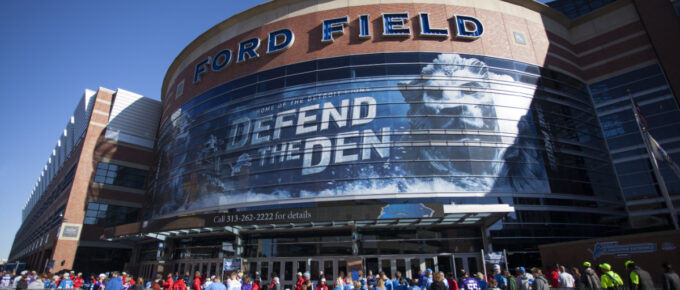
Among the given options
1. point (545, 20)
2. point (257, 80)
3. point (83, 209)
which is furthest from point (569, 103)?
point (83, 209)

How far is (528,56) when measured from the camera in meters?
30.5

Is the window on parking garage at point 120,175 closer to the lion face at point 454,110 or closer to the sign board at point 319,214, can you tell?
the sign board at point 319,214

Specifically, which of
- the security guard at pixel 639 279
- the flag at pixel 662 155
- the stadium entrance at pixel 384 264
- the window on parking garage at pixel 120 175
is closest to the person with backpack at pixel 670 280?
the security guard at pixel 639 279

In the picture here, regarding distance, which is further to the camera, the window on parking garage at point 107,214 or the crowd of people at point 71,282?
the window on parking garage at point 107,214

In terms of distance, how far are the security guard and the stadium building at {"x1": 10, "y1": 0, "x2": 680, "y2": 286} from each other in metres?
9.69

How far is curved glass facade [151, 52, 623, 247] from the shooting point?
24641mm

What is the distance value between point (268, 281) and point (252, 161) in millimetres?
9143

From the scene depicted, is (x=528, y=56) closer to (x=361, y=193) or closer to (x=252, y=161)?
(x=361, y=193)

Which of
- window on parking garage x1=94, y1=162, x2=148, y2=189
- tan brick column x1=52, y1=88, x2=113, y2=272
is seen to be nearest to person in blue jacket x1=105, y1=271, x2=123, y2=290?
tan brick column x1=52, y1=88, x2=113, y2=272

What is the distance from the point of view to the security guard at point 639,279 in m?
10.1

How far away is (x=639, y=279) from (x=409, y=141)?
52.8 ft

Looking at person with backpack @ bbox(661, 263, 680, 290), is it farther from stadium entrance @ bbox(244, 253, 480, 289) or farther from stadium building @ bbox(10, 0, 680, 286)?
stadium entrance @ bbox(244, 253, 480, 289)

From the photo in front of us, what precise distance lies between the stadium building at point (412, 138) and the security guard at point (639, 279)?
31.8ft

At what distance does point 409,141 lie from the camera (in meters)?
25.3
